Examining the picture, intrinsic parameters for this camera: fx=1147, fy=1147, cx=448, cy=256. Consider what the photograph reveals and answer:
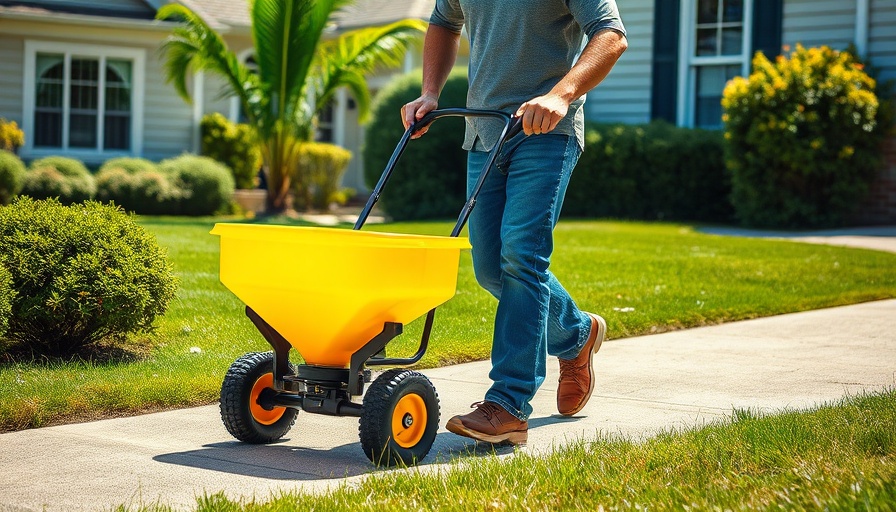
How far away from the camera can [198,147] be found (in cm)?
2052

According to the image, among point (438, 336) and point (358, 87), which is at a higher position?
point (358, 87)

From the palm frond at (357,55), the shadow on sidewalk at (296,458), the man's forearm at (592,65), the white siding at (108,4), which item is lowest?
the shadow on sidewalk at (296,458)

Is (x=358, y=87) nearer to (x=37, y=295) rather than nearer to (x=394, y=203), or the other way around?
(x=394, y=203)

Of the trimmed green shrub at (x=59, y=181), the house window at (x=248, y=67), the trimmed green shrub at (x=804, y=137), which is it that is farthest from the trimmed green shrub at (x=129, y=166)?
the trimmed green shrub at (x=804, y=137)

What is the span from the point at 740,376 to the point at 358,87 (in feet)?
43.2

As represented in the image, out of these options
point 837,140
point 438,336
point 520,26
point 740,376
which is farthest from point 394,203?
point 520,26

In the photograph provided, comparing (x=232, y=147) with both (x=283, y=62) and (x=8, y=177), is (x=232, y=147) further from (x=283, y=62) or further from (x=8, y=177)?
(x=8, y=177)

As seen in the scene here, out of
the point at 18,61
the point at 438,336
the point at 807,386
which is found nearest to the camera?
the point at 807,386

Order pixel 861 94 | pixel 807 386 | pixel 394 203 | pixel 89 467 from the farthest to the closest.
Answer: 1. pixel 394 203
2. pixel 861 94
3. pixel 807 386
4. pixel 89 467

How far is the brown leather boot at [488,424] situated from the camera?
13.1ft

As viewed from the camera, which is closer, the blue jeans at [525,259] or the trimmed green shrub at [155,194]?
the blue jeans at [525,259]

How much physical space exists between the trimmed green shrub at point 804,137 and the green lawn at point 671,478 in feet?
34.3

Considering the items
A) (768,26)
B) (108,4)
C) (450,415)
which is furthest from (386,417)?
(108,4)

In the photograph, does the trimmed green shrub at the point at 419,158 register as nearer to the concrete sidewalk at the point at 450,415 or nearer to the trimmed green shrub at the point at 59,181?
the trimmed green shrub at the point at 59,181
